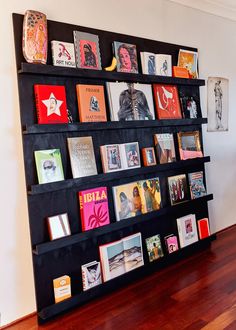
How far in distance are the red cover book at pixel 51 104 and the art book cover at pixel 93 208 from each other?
507mm

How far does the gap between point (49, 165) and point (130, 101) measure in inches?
31.6

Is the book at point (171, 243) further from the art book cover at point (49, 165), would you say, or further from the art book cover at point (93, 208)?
the art book cover at point (49, 165)

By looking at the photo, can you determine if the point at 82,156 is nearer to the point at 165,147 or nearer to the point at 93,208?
the point at 93,208

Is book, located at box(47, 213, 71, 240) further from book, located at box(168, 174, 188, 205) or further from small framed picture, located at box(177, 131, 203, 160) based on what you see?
small framed picture, located at box(177, 131, 203, 160)

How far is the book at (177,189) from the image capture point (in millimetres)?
2714

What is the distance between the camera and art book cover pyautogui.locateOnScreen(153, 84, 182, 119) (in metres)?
2.62

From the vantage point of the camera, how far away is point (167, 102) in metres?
2.68

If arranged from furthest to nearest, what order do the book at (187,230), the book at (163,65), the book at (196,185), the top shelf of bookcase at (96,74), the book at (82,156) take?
the book at (196,185), the book at (187,230), the book at (163,65), the book at (82,156), the top shelf of bookcase at (96,74)

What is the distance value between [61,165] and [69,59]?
679 mm

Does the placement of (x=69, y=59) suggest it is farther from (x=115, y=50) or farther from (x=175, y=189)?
(x=175, y=189)

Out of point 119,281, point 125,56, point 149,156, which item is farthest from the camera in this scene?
point 149,156

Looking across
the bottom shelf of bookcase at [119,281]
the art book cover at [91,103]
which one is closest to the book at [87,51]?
the art book cover at [91,103]

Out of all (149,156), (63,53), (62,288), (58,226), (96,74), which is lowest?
(62,288)

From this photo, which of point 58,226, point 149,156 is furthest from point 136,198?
point 58,226
